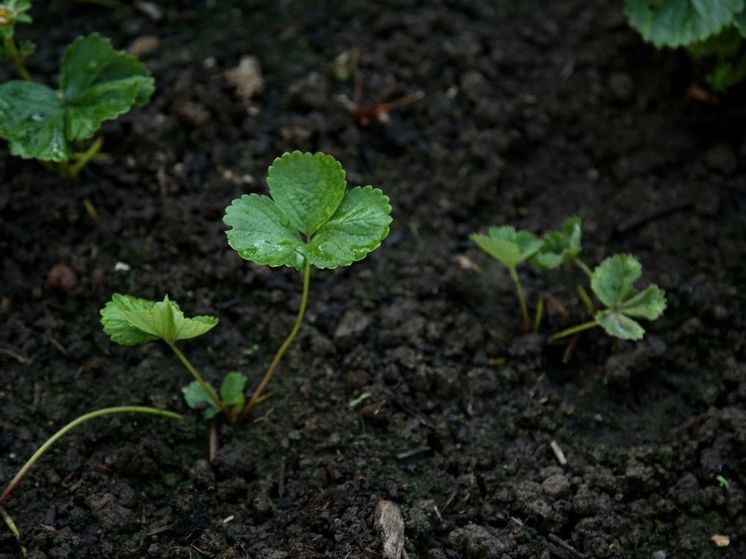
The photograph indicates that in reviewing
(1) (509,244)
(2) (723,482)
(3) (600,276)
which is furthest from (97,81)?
(2) (723,482)

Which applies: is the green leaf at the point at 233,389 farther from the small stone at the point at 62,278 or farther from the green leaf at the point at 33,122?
the green leaf at the point at 33,122

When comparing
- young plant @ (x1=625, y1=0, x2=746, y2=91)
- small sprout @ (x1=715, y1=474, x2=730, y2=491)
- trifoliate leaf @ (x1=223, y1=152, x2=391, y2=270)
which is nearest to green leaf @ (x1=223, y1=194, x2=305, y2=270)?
trifoliate leaf @ (x1=223, y1=152, x2=391, y2=270)

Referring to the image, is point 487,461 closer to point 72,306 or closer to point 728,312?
point 728,312

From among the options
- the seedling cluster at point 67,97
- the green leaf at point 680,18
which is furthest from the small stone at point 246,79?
the green leaf at point 680,18

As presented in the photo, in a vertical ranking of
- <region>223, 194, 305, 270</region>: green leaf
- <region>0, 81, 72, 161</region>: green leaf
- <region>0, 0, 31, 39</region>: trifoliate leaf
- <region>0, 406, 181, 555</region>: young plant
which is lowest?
<region>0, 406, 181, 555</region>: young plant

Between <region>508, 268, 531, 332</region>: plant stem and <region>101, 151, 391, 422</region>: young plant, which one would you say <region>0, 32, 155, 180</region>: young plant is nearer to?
<region>101, 151, 391, 422</region>: young plant
